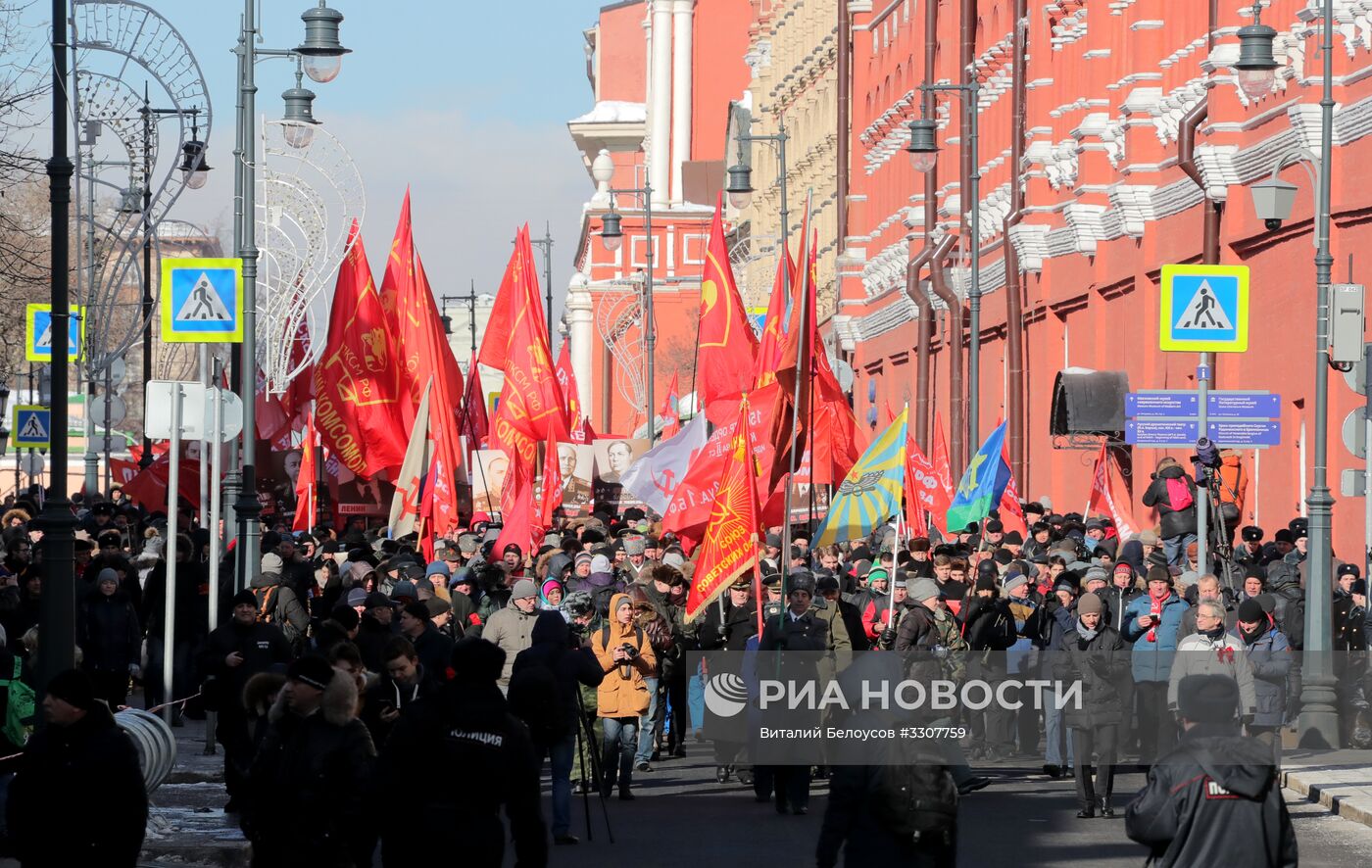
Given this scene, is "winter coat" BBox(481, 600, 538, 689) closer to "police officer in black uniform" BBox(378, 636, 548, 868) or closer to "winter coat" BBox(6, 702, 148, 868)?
"police officer in black uniform" BBox(378, 636, 548, 868)

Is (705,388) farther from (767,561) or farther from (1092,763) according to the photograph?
(1092,763)

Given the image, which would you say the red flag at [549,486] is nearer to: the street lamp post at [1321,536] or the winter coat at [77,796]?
the street lamp post at [1321,536]

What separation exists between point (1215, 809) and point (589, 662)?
24.9 ft

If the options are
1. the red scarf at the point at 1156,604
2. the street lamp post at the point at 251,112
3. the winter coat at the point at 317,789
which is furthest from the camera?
the street lamp post at the point at 251,112

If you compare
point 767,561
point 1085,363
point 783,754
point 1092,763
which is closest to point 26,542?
point 767,561

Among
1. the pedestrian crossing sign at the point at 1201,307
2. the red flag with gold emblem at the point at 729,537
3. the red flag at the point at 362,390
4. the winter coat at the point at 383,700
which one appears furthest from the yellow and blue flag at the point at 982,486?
the winter coat at the point at 383,700

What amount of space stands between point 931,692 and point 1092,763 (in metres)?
1.12

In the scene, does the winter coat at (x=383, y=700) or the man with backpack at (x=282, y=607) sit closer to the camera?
the winter coat at (x=383, y=700)

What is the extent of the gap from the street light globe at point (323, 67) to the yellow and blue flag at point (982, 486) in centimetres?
903

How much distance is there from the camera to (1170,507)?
2736cm

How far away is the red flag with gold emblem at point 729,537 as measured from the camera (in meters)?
19.1

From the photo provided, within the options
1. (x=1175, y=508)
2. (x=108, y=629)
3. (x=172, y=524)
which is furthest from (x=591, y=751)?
(x=1175, y=508)

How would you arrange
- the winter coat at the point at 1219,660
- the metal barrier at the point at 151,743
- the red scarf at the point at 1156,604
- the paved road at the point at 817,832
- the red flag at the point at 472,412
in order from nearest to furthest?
1. the metal barrier at the point at 151,743
2. the paved road at the point at 817,832
3. the winter coat at the point at 1219,660
4. the red scarf at the point at 1156,604
5. the red flag at the point at 472,412

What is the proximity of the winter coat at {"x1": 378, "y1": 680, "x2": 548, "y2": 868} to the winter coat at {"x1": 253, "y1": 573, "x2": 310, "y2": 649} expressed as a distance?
9377 mm
